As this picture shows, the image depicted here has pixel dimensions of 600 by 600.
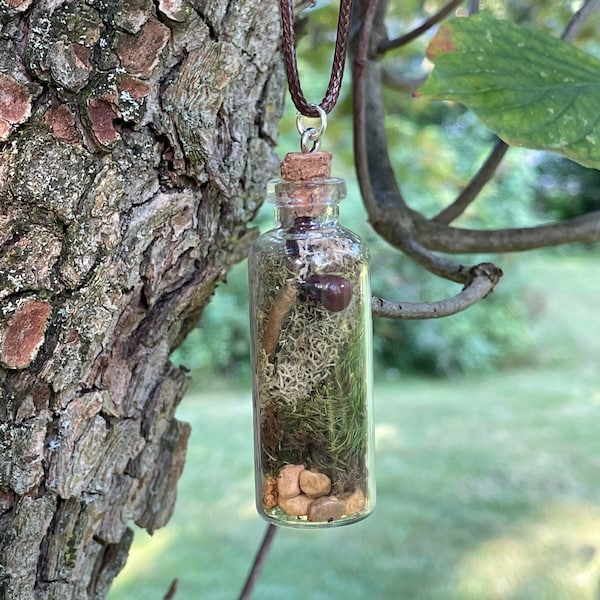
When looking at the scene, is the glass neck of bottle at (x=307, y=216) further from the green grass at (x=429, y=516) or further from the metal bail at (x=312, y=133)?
the green grass at (x=429, y=516)

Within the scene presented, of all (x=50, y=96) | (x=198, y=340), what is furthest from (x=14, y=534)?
(x=198, y=340)

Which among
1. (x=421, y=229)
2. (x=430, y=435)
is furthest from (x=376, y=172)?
(x=430, y=435)

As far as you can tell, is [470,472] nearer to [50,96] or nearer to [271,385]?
[271,385]

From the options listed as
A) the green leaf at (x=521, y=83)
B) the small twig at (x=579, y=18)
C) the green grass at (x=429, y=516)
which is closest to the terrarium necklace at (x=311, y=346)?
the green leaf at (x=521, y=83)

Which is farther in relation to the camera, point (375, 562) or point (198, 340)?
point (198, 340)

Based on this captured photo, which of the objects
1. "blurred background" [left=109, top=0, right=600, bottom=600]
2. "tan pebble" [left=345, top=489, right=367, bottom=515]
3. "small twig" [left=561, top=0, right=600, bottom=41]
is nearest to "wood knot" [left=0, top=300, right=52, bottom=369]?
"tan pebble" [left=345, top=489, right=367, bottom=515]

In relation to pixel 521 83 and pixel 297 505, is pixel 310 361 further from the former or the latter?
pixel 521 83
